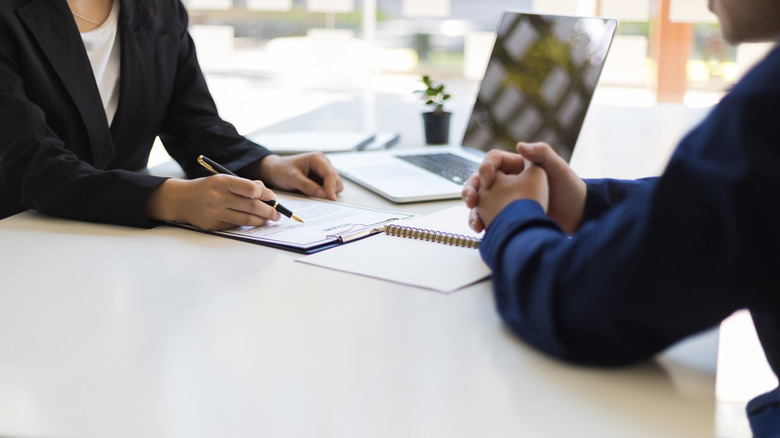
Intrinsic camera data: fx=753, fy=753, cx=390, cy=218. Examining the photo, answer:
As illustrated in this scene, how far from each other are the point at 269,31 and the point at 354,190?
3651 mm

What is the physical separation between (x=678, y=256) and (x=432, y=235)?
522 mm

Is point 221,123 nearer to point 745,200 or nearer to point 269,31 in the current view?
point 745,200

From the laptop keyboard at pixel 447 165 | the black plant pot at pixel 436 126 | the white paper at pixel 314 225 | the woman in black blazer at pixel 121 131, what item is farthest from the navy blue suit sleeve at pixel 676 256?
the black plant pot at pixel 436 126

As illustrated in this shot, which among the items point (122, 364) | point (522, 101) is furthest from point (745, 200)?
point (522, 101)

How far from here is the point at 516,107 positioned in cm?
169

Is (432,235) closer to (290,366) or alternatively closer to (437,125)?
(290,366)

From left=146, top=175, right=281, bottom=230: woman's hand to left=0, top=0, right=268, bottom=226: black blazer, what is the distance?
37 mm

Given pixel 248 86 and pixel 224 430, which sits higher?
pixel 224 430

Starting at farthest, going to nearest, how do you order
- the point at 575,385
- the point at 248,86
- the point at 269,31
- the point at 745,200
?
the point at 269,31 → the point at 248,86 → the point at 575,385 → the point at 745,200

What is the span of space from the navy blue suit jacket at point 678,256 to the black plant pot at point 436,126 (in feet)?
3.93

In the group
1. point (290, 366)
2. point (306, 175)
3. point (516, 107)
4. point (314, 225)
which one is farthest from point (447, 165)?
point (290, 366)

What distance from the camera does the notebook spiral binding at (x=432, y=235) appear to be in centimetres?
107

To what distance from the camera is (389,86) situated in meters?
4.71

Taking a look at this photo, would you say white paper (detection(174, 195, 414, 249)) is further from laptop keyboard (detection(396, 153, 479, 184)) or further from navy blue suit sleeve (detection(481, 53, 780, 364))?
navy blue suit sleeve (detection(481, 53, 780, 364))
